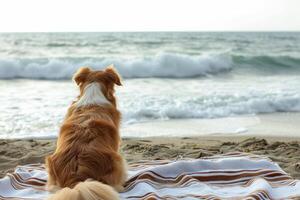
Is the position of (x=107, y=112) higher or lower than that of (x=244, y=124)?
lower

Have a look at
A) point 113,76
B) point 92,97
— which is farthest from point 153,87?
point 92,97

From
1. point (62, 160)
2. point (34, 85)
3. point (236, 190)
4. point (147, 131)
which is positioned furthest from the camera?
point (34, 85)

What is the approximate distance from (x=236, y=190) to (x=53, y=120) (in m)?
5.05

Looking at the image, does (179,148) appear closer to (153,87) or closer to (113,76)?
(113,76)

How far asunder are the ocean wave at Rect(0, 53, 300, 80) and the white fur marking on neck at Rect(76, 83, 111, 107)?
12.5 metres

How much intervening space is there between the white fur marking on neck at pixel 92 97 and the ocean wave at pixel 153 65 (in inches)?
491

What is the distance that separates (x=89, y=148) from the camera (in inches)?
142

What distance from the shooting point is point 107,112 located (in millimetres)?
4219

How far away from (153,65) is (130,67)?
3.46 feet

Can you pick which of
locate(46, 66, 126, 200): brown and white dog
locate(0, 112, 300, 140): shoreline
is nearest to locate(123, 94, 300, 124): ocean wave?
locate(0, 112, 300, 140): shoreline

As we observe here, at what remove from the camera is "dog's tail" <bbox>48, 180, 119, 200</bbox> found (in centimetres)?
276

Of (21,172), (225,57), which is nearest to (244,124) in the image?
(21,172)

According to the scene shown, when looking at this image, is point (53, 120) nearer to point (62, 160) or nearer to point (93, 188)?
point (62, 160)

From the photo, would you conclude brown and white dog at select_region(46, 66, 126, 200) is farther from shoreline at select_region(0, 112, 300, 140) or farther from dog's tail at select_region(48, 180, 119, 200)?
shoreline at select_region(0, 112, 300, 140)
